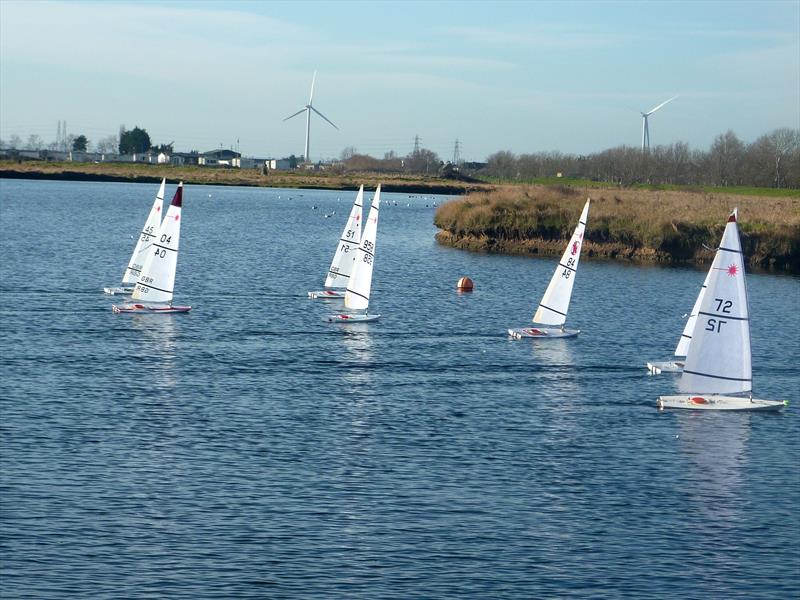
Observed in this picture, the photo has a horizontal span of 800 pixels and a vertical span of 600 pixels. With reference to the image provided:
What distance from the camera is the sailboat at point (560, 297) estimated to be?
5862cm

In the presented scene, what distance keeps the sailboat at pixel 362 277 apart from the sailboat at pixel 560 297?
763cm

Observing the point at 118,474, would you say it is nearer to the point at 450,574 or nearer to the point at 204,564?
the point at 204,564

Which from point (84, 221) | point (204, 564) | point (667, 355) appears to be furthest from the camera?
point (84, 221)

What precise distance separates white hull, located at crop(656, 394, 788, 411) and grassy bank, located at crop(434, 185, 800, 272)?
5791 centimetres

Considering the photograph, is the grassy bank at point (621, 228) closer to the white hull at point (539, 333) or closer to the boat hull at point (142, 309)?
the white hull at point (539, 333)

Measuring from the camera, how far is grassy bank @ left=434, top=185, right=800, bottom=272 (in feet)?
332

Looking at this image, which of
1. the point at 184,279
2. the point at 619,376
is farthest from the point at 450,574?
the point at 184,279

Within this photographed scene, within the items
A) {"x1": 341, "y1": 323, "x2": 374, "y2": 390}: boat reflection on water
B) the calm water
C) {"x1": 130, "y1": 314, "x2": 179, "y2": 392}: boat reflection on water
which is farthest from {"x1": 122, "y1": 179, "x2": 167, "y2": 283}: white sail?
{"x1": 341, "y1": 323, "x2": 374, "y2": 390}: boat reflection on water

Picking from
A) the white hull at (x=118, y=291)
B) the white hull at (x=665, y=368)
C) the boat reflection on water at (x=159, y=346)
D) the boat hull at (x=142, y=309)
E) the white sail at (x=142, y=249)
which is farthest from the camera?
the white hull at (x=118, y=291)

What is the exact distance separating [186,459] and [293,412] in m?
7.14

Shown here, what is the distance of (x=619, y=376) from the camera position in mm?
50875

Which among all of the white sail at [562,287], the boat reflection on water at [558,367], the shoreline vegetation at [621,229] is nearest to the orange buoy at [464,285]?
the white sail at [562,287]

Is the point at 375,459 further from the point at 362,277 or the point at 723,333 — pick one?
the point at 362,277

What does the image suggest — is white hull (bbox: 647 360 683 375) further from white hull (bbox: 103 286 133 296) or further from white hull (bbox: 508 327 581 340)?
white hull (bbox: 103 286 133 296)
